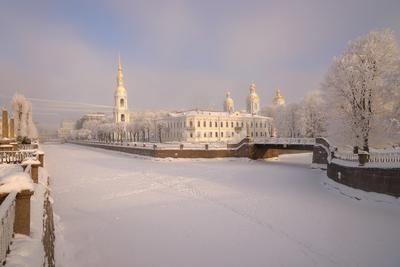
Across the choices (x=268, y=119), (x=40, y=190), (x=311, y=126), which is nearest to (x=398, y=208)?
(x=40, y=190)

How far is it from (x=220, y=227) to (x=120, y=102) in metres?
93.3

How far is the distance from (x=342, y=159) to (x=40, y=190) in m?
20.0

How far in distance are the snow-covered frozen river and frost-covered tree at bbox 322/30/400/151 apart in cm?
761

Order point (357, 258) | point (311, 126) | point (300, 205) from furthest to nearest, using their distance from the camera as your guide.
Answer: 1. point (311, 126)
2. point (300, 205)
3. point (357, 258)

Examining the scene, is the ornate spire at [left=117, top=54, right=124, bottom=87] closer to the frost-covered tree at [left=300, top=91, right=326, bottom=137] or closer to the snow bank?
the frost-covered tree at [left=300, top=91, right=326, bottom=137]

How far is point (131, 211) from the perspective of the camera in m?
14.1

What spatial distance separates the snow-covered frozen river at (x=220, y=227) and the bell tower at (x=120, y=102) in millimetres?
81341

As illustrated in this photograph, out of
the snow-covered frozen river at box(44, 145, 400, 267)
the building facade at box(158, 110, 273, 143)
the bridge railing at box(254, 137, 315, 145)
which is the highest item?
the building facade at box(158, 110, 273, 143)

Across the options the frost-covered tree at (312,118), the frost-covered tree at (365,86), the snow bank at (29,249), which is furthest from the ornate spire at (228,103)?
the snow bank at (29,249)

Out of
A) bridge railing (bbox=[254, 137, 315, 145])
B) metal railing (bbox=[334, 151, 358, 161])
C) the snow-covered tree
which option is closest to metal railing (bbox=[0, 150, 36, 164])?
metal railing (bbox=[334, 151, 358, 161])

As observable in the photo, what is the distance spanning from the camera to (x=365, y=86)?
23844 mm

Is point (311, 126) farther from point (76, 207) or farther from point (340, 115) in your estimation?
point (76, 207)

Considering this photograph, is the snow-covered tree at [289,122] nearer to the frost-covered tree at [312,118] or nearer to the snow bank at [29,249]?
the frost-covered tree at [312,118]

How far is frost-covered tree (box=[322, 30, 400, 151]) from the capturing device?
23594mm
